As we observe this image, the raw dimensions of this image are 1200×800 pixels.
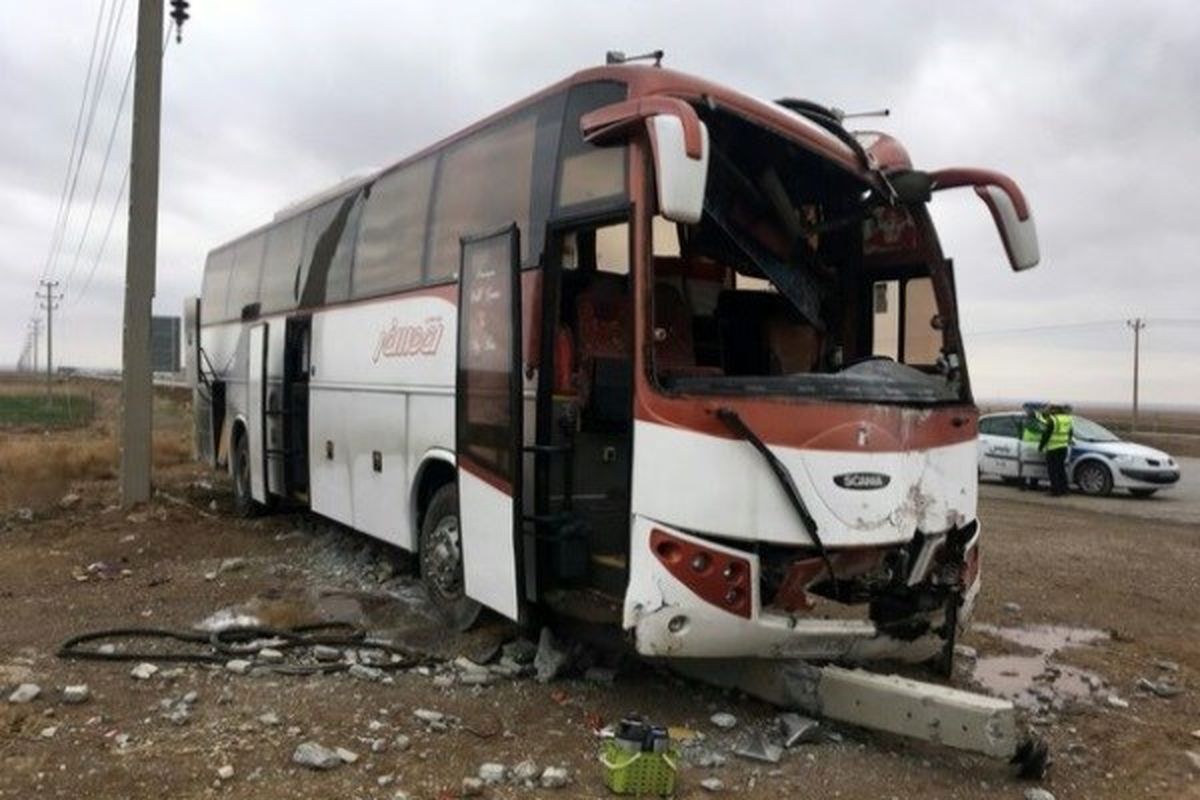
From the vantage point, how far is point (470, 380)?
6309 millimetres

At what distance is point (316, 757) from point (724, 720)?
2067mm

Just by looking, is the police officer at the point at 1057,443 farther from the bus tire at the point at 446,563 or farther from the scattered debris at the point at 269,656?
the scattered debris at the point at 269,656

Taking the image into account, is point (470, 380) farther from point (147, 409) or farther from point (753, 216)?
point (147, 409)

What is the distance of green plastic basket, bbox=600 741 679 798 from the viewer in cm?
451

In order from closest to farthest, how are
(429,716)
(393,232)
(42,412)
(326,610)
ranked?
(429,716) → (326,610) → (393,232) → (42,412)

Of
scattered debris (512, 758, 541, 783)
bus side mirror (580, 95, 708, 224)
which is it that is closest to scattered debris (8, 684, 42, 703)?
scattered debris (512, 758, 541, 783)

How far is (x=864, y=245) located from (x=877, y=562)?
2536mm

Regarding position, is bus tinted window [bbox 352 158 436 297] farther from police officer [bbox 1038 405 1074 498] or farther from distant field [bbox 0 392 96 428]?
distant field [bbox 0 392 96 428]

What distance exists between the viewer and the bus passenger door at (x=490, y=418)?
5801mm

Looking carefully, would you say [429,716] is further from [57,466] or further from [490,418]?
[57,466]

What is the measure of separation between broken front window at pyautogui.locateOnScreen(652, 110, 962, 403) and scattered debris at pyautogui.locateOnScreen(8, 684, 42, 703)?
3.78 metres

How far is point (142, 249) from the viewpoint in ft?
42.1

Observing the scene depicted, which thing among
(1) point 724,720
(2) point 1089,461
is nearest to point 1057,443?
(2) point 1089,461

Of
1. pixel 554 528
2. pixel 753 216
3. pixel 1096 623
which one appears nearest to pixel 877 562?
pixel 554 528
